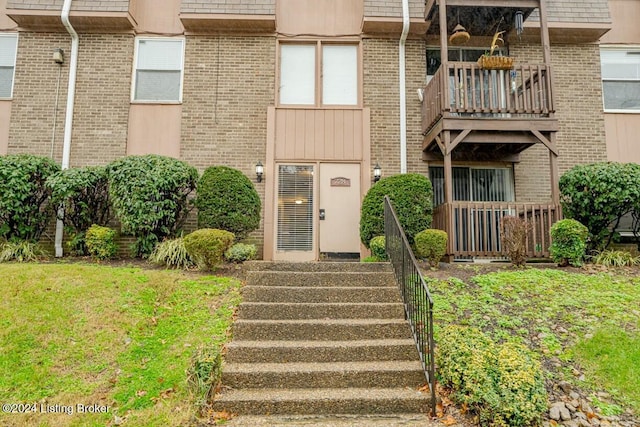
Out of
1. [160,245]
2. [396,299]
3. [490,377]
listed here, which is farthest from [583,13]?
[160,245]

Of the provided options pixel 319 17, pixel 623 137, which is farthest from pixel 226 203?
pixel 623 137

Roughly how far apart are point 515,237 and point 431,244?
1.55 meters

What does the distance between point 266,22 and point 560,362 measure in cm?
828

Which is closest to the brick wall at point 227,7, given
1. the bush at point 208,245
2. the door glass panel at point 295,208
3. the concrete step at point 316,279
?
the door glass panel at point 295,208

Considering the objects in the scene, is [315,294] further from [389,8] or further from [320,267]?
[389,8]

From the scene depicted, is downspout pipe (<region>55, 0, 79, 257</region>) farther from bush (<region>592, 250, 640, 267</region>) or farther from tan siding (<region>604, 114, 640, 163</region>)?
tan siding (<region>604, 114, 640, 163</region>)

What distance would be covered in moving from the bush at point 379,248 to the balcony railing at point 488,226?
4.61 ft

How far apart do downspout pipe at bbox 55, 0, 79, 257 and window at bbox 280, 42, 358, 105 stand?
444 centimetres

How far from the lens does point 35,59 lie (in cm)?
948

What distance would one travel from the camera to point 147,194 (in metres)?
7.75

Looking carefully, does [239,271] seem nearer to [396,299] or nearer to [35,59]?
[396,299]

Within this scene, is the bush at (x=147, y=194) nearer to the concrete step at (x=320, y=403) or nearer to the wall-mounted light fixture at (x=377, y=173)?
the wall-mounted light fixture at (x=377, y=173)

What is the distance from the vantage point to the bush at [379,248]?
7281 mm

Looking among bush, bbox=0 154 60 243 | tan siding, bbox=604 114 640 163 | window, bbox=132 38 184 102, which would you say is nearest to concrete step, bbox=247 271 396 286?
bush, bbox=0 154 60 243
